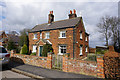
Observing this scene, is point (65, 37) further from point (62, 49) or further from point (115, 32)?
point (115, 32)

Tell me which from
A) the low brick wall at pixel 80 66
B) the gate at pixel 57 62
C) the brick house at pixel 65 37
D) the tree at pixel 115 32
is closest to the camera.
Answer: the low brick wall at pixel 80 66

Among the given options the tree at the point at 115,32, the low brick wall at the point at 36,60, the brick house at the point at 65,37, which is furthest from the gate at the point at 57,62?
the tree at the point at 115,32

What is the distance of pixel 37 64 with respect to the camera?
765 centimetres

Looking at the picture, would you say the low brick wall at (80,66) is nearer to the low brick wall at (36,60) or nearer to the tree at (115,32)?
the low brick wall at (36,60)

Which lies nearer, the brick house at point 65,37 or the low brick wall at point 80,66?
the low brick wall at point 80,66

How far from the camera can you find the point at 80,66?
5691mm

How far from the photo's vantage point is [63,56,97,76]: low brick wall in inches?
206

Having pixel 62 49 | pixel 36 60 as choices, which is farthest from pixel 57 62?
pixel 62 49

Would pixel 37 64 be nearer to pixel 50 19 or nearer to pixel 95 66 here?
pixel 95 66

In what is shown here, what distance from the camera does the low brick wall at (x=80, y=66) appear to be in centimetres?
524

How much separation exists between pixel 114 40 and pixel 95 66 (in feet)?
82.5

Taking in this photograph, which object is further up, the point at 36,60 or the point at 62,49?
the point at 62,49

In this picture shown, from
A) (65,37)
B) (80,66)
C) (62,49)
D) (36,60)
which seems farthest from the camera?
(62,49)

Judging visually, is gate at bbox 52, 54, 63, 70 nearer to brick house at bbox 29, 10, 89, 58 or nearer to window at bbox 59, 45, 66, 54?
brick house at bbox 29, 10, 89, 58
